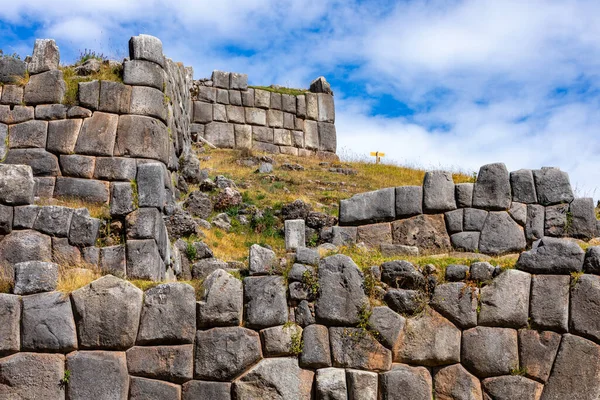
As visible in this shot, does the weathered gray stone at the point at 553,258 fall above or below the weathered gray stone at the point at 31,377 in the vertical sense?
above

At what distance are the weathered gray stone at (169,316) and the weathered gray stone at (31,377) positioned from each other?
991 mm

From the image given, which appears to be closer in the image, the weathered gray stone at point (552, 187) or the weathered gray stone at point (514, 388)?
the weathered gray stone at point (514, 388)

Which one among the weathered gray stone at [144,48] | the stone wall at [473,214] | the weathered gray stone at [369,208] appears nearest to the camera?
the stone wall at [473,214]

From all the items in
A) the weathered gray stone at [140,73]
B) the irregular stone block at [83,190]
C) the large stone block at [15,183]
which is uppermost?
the weathered gray stone at [140,73]

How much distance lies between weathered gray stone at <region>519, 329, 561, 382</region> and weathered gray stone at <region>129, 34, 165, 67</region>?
27.5ft

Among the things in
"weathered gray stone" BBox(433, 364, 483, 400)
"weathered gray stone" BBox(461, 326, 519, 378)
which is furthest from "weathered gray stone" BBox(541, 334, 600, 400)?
"weathered gray stone" BBox(433, 364, 483, 400)

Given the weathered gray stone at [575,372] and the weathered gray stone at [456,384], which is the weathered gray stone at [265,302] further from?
the weathered gray stone at [575,372]

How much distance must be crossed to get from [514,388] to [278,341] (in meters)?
2.70

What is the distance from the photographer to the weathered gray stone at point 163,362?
26.0 feet

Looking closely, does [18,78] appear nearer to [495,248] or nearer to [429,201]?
[429,201]

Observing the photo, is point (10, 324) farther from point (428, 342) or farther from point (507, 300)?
point (507, 300)

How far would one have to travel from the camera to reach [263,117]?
25672 mm

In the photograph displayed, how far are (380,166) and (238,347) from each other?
16.8 meters

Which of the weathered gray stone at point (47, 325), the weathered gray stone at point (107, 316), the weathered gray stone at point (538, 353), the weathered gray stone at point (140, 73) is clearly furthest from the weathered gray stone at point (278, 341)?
the weathered gray stone at point (140, 73)
